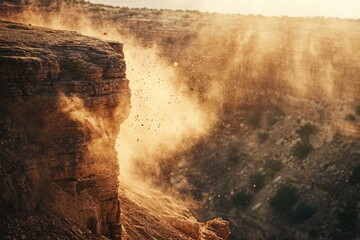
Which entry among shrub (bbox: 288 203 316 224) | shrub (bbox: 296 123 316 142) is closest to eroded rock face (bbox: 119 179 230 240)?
shrub (bbox: 288 203 316 224)

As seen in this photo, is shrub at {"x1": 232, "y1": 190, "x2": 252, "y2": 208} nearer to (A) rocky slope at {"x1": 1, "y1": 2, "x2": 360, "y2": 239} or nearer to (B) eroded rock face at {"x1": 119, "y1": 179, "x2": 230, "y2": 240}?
(A) rocky slope at {"x1": 1, "y1": 2, "x2": 360, "y2": 239}

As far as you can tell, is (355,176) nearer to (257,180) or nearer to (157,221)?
(257,180)

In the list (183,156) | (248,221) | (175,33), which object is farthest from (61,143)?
(175,33)

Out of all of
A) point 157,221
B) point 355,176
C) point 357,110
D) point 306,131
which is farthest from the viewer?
point 306,131

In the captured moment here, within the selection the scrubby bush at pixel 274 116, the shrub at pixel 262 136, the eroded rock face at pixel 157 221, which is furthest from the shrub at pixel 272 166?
the eroded rock face at pixel 157 221

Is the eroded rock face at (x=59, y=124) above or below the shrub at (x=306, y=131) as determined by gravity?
above

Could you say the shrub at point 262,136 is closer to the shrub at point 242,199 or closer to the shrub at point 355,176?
the shrub at point 242,199

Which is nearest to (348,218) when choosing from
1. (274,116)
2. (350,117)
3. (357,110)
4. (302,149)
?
(302,149)
